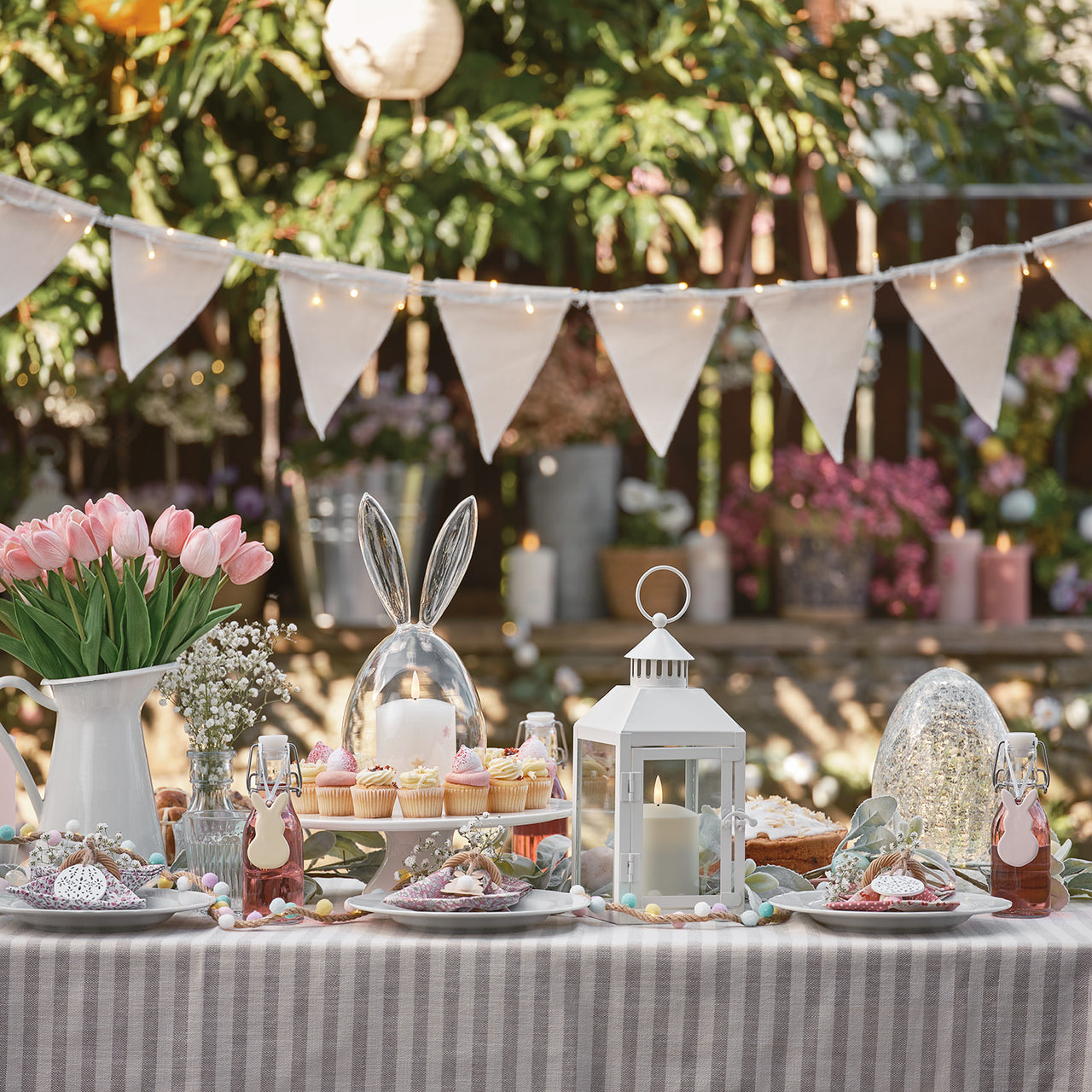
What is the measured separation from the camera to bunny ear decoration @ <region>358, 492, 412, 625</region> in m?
1.41

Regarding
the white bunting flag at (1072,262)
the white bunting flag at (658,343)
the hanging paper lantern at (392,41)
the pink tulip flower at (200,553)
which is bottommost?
the pink tulip flower at (200,553)

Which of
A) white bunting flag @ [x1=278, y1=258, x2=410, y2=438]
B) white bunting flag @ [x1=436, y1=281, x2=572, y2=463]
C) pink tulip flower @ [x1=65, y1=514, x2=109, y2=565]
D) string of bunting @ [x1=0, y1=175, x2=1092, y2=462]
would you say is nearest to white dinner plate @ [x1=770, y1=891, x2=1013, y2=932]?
pink tulip flower @ [x1=65, y1=514, x2=109, y2=565]

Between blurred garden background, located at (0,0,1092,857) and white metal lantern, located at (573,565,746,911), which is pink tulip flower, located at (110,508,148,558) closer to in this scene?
white metal lantern, located at (573,565,746,911)

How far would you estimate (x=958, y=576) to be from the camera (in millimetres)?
3656

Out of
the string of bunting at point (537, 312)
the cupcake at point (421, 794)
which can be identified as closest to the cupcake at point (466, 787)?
the cupcake at point (421, 794)

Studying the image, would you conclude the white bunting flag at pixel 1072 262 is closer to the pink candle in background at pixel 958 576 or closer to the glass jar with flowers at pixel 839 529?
the glass jar with flowers at pixel 839 529

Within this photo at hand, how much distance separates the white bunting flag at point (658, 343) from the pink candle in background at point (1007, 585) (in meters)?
1.90

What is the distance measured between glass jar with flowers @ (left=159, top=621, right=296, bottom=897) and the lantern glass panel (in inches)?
12.1

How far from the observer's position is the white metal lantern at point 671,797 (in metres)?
1.24

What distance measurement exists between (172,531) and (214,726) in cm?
20

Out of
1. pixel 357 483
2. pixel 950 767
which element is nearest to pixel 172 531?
pixel 950 767

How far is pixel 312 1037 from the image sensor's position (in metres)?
1.14

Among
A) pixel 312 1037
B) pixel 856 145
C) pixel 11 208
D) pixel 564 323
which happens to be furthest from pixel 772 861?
pixel 856 145

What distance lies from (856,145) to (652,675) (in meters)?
3.04
